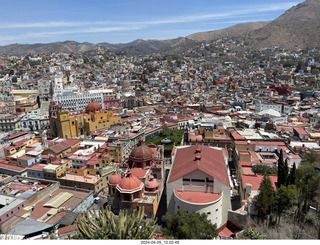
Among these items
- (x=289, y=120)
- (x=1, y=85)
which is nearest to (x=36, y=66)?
(x=1, y=85)

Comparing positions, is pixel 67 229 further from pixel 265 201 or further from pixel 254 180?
pixel 254 180

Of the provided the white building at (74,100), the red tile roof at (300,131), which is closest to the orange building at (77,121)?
the white building at (74,100)

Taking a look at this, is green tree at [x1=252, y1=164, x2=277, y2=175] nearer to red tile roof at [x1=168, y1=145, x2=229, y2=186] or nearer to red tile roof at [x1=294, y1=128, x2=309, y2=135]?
red tile roof at [x1=168, y1=145, x2=229, y2=186]

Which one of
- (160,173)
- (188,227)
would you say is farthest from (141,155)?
(188,227)

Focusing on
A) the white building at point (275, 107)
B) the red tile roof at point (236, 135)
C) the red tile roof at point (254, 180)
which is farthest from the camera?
the white building at point (275, 107)

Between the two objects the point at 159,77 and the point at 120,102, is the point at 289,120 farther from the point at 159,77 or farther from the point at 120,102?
the point at 159,77

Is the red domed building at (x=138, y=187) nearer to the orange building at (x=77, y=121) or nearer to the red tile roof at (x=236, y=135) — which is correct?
the red tile roof at (x=236, y=135)

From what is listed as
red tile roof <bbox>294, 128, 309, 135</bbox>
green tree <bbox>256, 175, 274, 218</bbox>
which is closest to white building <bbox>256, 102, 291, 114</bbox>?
red tile roof <bbox>294, 128, 309, 135</bbox>
